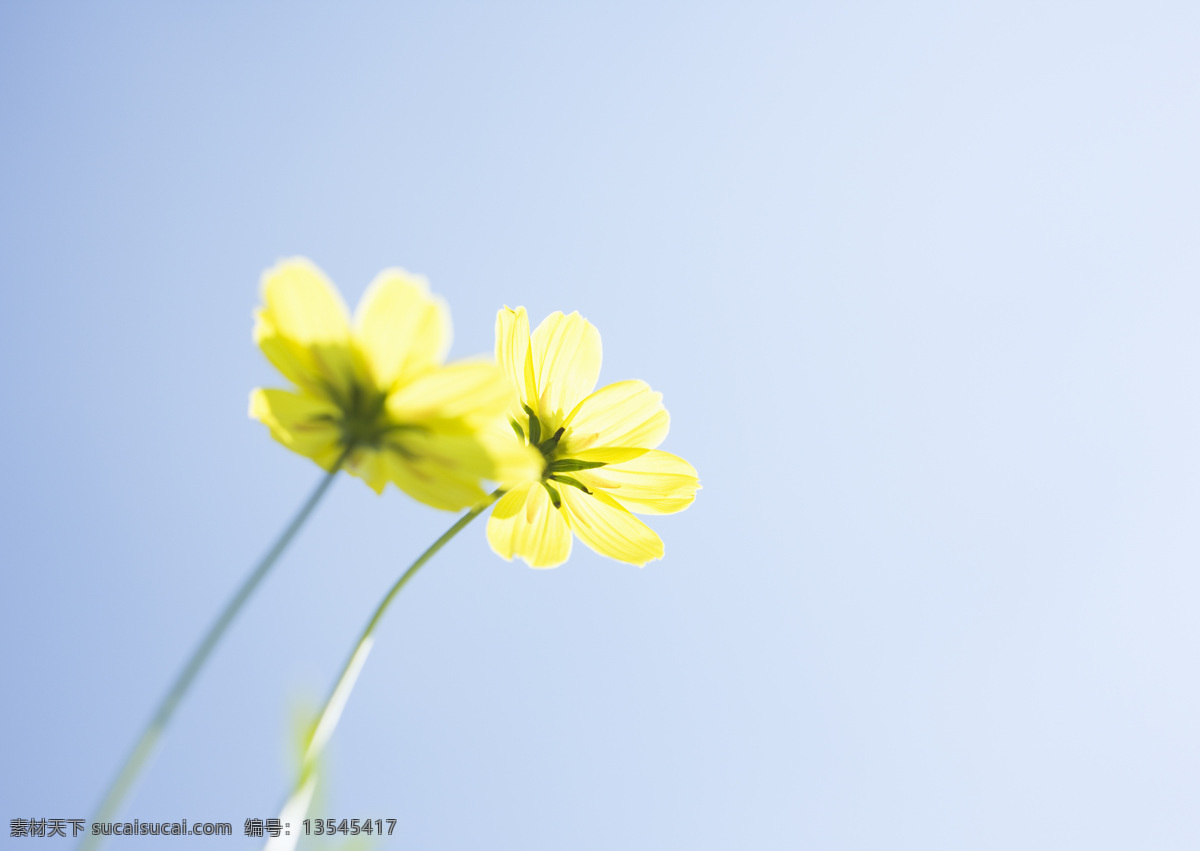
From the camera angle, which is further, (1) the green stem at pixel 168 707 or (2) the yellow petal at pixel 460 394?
(2) the yellow petal at pixel 460 394

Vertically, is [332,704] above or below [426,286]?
below

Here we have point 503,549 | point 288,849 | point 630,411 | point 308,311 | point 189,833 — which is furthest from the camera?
point 630,411

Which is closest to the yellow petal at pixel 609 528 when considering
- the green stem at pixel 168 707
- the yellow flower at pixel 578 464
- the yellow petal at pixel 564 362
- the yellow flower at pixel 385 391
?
the yellow flower at pixel 578 464

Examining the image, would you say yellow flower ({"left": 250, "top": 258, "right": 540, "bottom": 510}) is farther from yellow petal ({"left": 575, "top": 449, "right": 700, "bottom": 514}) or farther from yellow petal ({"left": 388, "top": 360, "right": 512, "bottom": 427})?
yellow petal ({"left": 575, "top": 449, "right": 700, "bottom": 514})

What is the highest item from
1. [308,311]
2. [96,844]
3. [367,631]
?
[308,311]

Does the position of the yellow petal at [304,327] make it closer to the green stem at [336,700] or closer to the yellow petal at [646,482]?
the green stem at [336,700]

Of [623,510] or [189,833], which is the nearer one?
[189,833]

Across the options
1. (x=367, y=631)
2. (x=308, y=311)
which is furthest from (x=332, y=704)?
(x=308, y=311)

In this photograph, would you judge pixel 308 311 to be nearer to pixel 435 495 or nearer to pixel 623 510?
pixel 435 495
